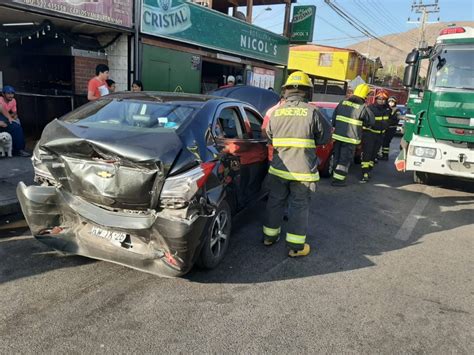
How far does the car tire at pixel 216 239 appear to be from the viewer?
3.54 metres

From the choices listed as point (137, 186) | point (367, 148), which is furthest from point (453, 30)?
point (137, 186)

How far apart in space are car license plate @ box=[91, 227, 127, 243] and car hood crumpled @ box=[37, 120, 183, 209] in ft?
0.77

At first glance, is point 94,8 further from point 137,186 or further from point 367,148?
point 367,148

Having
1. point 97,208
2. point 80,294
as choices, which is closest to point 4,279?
point 80,294

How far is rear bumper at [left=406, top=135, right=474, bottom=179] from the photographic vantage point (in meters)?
6.97

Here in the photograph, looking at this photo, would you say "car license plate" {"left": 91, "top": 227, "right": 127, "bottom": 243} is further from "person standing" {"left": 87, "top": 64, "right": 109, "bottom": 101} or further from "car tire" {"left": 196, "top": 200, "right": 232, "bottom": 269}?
"person standing" {"left": 87, "top": 64, "right": 109, "bottom": 101}

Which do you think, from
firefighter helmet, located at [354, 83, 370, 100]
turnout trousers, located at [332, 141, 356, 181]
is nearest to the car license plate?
turnout trousers, located at [332, 141, 356, 181]

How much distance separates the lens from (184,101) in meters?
3.99

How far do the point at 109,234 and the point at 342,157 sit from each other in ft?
17.3

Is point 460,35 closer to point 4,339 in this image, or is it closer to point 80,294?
point 80,294

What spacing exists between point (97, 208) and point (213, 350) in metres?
1.50

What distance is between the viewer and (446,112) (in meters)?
7.08

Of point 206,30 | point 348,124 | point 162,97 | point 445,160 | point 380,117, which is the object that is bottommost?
point 445,160

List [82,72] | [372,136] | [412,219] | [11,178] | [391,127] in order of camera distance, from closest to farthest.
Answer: [11,178], [412,219], [372,136], [82,72], [391,127]
